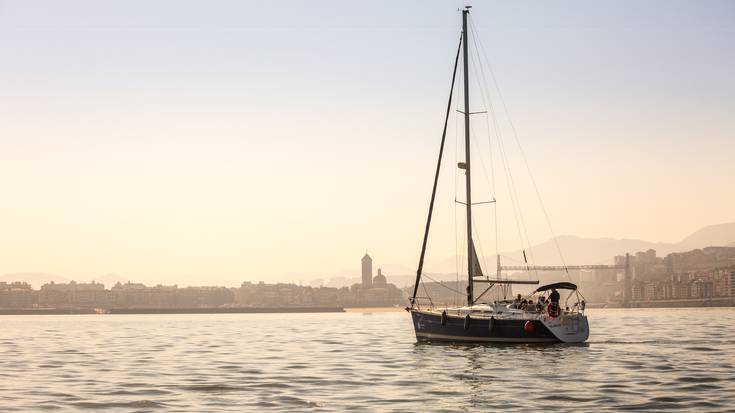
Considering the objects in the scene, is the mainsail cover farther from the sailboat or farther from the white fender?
the white fender

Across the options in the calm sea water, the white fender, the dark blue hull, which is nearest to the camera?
the calm sea water

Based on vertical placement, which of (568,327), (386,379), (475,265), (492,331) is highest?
(475,265)

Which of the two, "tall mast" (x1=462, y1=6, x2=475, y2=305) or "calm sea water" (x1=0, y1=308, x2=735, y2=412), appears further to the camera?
"tall mast" (x1=462, y1=6, x2=475, y2=305)

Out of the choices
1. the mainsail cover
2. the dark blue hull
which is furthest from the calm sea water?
the mainsail cover

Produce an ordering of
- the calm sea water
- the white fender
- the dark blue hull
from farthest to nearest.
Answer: the white fender, the dark blue hull, the calm sea water

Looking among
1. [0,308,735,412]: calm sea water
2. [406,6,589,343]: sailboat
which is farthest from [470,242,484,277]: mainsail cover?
[0,308,735,412]: calm sea water

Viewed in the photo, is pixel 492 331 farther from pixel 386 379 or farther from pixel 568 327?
pixel 386 379

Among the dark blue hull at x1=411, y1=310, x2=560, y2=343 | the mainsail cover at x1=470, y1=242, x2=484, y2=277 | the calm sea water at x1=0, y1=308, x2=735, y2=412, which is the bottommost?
the calm sea water at x1=0, y1=308, x2=735, y2=412

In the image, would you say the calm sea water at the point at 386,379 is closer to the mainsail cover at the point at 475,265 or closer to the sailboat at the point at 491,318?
the sailboat at the point at 491,318

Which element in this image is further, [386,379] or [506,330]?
[506,330]

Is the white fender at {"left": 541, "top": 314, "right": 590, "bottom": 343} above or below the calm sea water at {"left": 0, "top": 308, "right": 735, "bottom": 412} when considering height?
above

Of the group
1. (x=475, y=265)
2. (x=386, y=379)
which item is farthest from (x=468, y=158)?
(x=386, y=379)

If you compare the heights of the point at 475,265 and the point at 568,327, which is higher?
the point at 475,265

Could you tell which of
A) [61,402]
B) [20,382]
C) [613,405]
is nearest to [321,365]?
[20,382]
